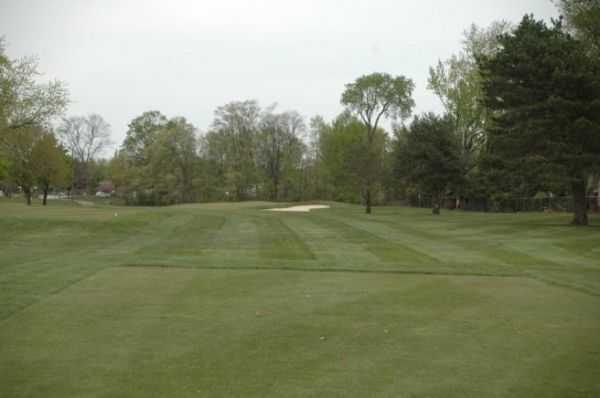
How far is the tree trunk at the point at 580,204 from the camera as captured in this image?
94.3ft

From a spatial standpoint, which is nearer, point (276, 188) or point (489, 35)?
point (489, 35)

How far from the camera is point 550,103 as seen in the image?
25.3 m

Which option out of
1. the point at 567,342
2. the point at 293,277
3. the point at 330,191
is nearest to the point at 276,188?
the point at 330,191

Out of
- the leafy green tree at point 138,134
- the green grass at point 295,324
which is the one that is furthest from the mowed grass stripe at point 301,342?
the leafy green tree at point 138,134

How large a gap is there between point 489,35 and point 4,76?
41893mm

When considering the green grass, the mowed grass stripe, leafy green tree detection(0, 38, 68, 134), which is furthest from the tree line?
the mowed grass stripe

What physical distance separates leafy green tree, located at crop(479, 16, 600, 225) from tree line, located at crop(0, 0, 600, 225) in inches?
2.9

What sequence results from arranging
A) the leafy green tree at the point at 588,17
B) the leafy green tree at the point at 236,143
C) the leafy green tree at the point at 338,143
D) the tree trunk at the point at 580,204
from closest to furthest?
the leafy green tree at the point at 588,17, the tree trunk at the point at 580,204, the leafy green tree at the point at 338,143, the leafy green tree at the point at 236,143

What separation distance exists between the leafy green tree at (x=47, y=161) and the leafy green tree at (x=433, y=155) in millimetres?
39895

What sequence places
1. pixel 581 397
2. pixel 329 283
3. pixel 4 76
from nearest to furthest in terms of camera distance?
pixel 581 397 → pixel 329 283 → pixel 4 76

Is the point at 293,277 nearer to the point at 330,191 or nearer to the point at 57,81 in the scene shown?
the point at 57,81

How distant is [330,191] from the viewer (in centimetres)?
9031

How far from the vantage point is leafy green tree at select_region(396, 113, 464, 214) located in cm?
4322

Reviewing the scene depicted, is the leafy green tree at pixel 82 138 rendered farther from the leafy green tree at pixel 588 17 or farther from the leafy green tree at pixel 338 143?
the leafy green tree at pixel 588 17
